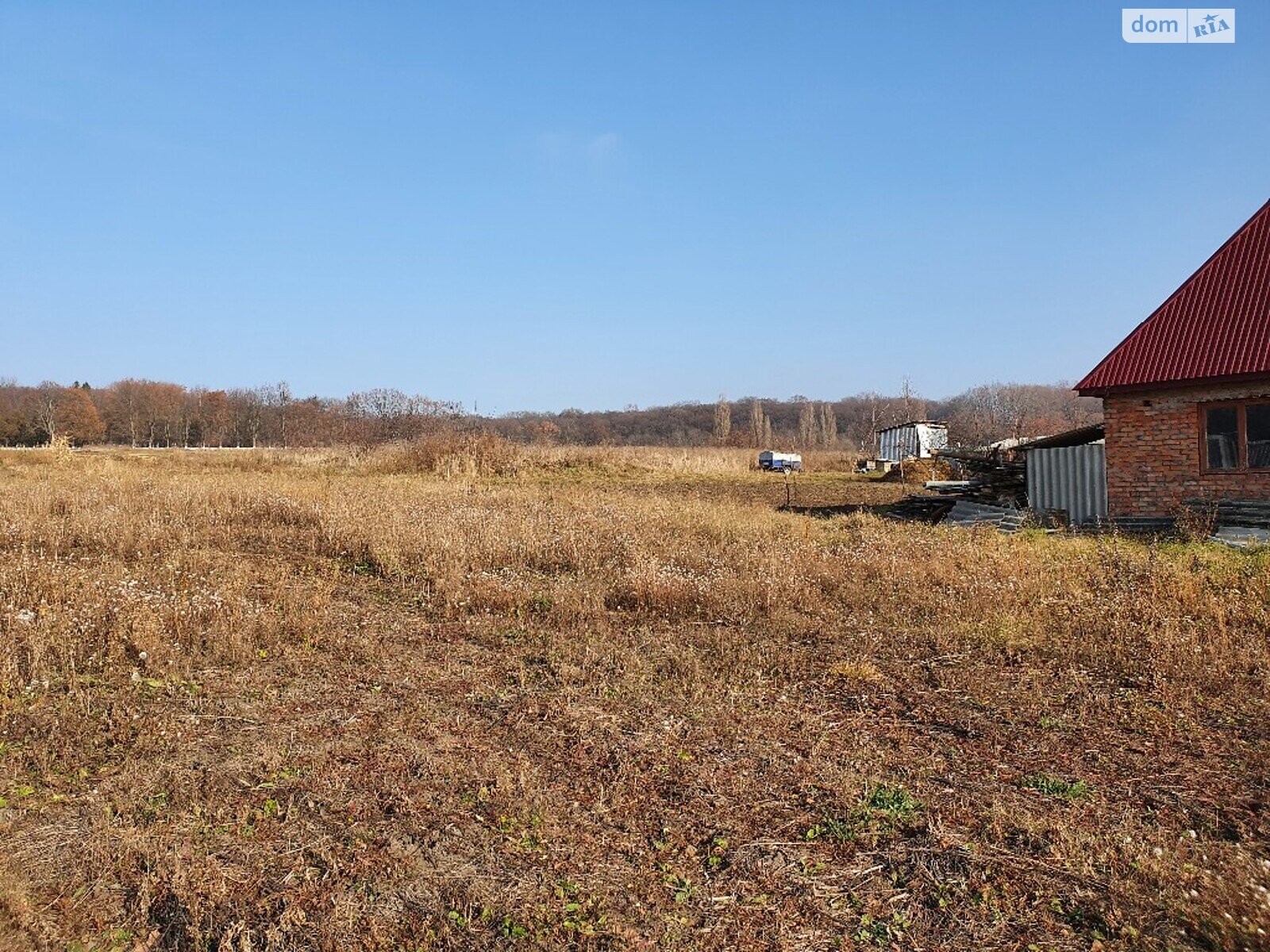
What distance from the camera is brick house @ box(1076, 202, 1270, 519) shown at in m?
12.7

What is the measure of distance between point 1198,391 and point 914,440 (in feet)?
80.6

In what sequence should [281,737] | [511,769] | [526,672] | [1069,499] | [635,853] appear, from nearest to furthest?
[635,853] → [511,769] → [281,737] → [526,672] → [1069,499]

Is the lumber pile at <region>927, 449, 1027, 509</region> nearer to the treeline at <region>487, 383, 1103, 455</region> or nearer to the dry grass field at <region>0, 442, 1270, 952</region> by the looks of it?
the dry grass field at <region>0, 442, 1270, 952</region>

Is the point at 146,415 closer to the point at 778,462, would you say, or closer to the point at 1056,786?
the point at 778,462

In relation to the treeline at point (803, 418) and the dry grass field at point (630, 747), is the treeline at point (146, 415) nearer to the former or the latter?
the treeline at point (803, 418)

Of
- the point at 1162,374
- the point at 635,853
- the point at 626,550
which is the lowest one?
the point at 635,853

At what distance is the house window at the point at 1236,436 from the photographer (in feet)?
41.6

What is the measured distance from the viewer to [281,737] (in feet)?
16.4

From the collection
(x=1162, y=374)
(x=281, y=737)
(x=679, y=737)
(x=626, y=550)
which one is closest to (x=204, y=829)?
(x=281, y=737)

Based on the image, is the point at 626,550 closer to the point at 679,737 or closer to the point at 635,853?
the point at 679,737

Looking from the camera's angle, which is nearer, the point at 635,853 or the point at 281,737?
the point at 635,853

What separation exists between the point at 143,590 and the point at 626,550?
5317 mm

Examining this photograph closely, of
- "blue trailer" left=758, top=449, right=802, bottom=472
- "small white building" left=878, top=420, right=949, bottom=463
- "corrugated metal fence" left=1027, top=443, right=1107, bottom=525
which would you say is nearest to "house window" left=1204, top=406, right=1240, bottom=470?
"corrugated metal fence" left=1027, top=443, right=1107, bottom=525

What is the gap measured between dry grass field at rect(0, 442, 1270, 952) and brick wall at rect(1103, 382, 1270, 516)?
11.5ft
